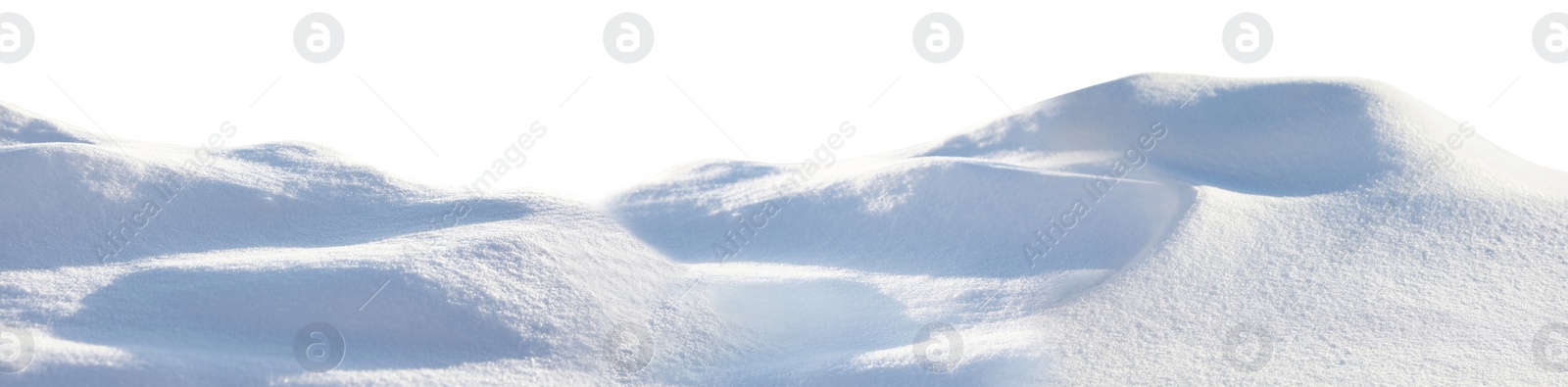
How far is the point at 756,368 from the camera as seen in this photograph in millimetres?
5590

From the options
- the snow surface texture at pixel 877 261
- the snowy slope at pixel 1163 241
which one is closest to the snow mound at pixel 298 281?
the snow surface texture at pixel 877 261

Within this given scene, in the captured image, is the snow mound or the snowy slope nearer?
the snow mound

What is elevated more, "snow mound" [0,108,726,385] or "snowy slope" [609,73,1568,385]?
"snowy slope" [609,73,1568,385]

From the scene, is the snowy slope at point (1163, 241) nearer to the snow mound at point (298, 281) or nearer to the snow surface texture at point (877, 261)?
the snow surface texture at point (877, 261)

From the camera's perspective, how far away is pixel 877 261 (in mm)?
6988

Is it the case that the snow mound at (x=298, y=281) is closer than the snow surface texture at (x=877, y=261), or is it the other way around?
the snow mound at (x=298, y=281)

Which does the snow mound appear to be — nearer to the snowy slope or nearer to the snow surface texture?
the snow surface texture

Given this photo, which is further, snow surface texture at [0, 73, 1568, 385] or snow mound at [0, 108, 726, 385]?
snow surface texture at [0, 73, 1568, 385]

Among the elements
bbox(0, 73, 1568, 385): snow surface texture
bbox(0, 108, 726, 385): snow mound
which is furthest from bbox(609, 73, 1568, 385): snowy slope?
bbox(0, 108, 726, 385): snow mound

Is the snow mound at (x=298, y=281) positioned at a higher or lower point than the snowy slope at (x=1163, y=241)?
lower

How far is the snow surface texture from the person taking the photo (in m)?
5.32

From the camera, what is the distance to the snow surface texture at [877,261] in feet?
17.4

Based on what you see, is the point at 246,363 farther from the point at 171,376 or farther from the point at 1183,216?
the point at 1183,216

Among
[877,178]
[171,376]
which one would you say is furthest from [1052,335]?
[171,376]
